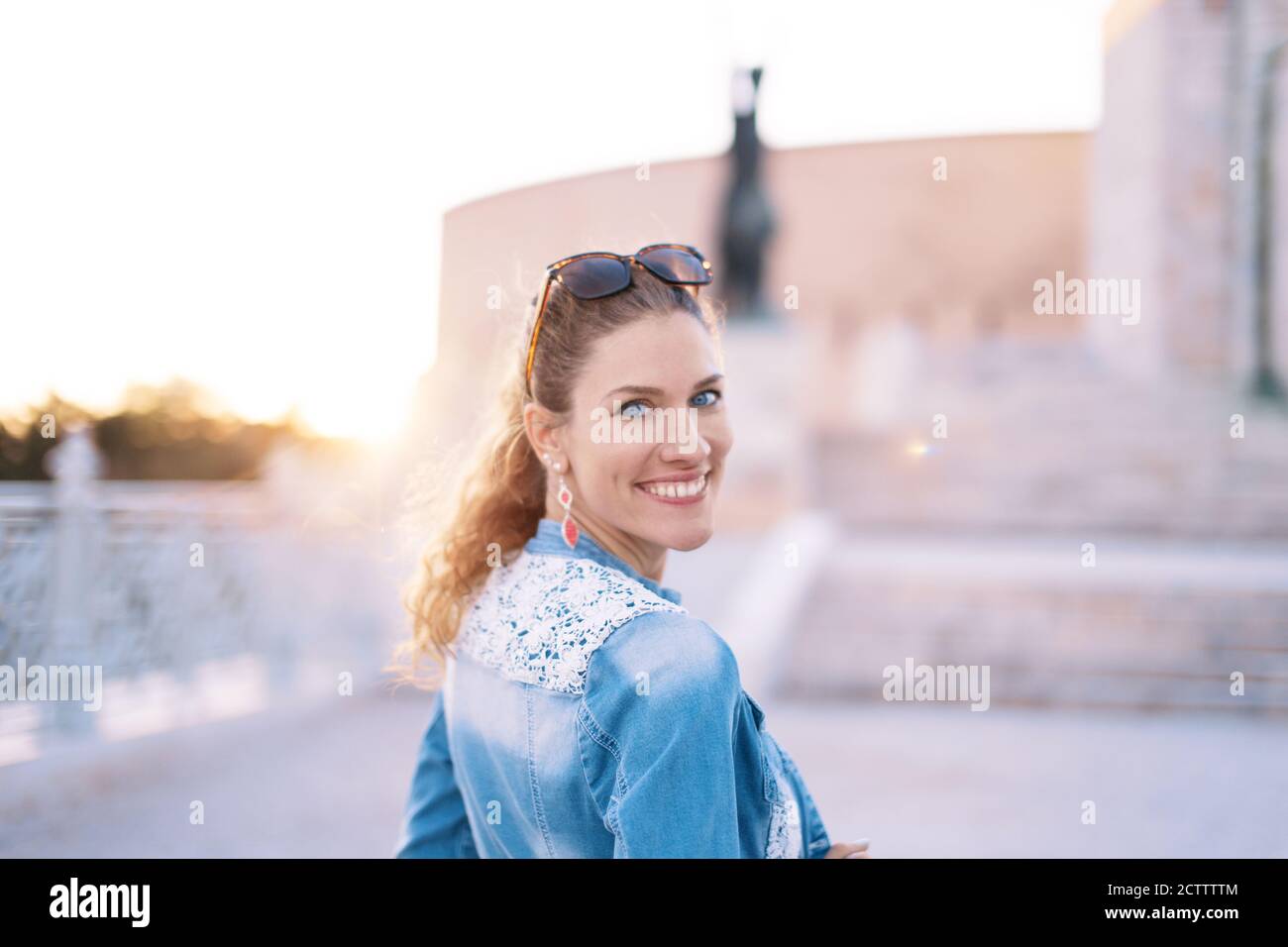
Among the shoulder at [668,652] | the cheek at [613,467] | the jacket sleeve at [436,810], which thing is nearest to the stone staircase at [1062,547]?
the jacket sleeve at [436,810]

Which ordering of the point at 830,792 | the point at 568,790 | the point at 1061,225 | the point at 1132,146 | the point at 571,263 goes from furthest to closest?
the point at 1061,225 → the point at 1132,146 → the point at 830,792 → the point at 571,263 → the point at 568,790

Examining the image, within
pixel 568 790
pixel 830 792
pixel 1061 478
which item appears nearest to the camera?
pixel 568 790

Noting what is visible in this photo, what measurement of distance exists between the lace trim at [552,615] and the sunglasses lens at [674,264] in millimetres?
353

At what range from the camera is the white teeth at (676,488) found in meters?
1.17

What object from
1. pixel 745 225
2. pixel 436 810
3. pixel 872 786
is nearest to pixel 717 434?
pixel 436 810

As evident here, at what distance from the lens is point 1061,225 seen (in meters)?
23.9

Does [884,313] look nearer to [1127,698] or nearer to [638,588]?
[1127,698]

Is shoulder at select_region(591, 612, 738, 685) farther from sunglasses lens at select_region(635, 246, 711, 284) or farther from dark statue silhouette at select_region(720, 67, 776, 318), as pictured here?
dark statue silhouette at select_region(720, 67, 776, 318)

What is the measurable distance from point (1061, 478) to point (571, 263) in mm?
10550

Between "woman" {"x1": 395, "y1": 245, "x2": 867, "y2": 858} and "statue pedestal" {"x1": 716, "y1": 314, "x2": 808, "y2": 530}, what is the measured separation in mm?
8017

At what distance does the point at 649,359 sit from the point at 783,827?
52 centimetres

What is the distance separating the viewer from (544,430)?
4.09 ft

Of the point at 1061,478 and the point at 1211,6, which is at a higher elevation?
the point at 1211,6

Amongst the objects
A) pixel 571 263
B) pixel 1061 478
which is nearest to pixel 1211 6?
pixel 1061 478
